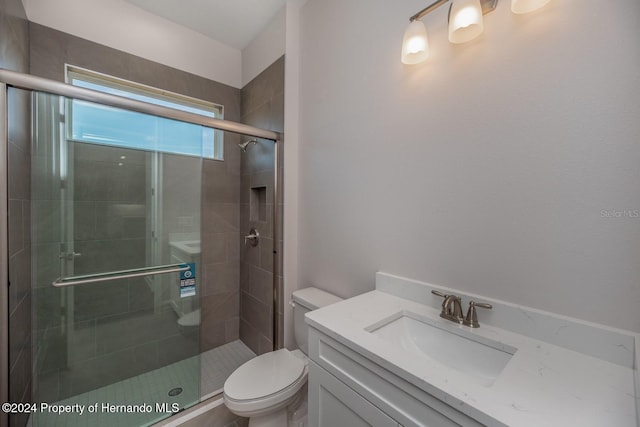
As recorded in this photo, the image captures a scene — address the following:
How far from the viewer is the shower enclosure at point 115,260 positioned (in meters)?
1.35

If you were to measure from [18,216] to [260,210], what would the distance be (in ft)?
4.42

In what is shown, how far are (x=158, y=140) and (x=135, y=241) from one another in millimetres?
658

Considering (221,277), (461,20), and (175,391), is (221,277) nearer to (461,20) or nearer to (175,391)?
(175,391)

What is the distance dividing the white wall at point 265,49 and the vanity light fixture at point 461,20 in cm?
110

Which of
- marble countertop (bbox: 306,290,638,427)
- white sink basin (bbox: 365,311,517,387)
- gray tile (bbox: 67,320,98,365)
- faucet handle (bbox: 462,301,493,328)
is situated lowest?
gray tile (bbox: 67,320,98,365)

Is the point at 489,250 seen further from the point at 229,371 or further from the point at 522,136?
the point at 229,371

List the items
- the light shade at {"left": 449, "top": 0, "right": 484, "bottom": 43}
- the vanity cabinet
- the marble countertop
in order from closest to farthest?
the marble countertop → the vanity cabinet → the light shade at {"left": 449, "top": 0, "right": 484, "bottom": 43}

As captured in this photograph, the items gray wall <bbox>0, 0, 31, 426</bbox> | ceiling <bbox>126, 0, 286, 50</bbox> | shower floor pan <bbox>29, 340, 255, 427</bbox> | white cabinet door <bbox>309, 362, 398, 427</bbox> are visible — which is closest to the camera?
white cabinet door <bbox>309, 362, 398, 427</bbox>

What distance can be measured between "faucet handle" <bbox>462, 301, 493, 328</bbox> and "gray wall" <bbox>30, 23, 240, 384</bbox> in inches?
64.8

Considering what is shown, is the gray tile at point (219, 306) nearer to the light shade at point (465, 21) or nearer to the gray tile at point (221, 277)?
the gray tile at point (221, 277)

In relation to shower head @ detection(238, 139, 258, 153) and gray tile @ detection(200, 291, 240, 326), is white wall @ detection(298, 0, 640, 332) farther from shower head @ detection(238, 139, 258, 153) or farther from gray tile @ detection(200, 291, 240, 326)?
gray tile @ detection(200, 291, 240, 326)

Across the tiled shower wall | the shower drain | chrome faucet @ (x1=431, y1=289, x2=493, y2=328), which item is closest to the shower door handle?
the tiled shower wall

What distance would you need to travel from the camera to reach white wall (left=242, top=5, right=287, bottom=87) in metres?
1.81

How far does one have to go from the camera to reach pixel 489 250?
0.90 m
